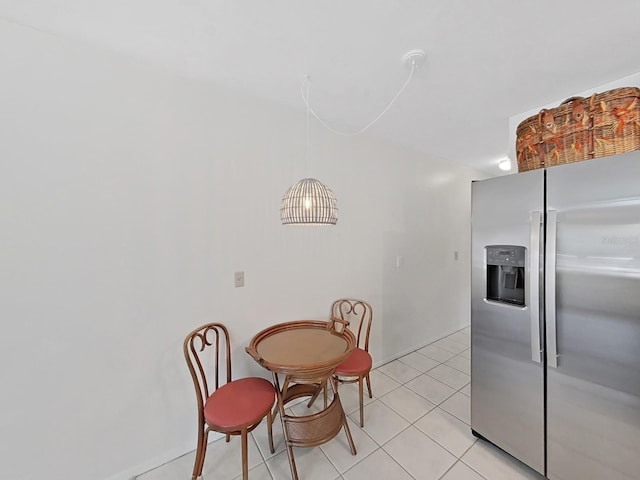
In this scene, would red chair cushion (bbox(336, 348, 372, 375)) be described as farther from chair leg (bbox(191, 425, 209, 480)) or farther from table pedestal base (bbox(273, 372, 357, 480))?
chair leg (bbox(191, 425, 209, 480))

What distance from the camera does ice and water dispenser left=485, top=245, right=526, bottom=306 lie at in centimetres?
157

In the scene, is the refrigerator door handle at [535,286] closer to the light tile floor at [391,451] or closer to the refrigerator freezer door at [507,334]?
the refrigerator freezer door at [507,334]

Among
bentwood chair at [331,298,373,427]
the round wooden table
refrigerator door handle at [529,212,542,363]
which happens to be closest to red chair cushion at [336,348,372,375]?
bentwood chair at [331,298,373,427]

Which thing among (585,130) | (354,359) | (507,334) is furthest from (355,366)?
(585,130)

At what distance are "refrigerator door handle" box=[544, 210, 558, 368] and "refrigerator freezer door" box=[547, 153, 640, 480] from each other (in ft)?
0.05

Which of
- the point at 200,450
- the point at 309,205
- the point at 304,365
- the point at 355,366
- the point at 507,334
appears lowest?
the point at 200,450

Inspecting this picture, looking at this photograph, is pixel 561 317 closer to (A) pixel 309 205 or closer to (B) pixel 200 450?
(A) pixel 309 205

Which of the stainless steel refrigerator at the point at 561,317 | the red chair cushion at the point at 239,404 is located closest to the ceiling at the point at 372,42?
the stainless steel refrigerator at the point at 561,317

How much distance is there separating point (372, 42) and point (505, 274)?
5.40 feet

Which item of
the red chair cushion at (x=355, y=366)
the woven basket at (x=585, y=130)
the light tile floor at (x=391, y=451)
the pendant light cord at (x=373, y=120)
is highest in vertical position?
the pendant light cord at (x=373, y=120)

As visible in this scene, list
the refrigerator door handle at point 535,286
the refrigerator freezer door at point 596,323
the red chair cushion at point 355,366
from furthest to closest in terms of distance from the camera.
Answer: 1. the red chair cushion at point 355,366
2. the refrigerator door handle at point 535,286
3. the refrigerator freezer door at point 596,323

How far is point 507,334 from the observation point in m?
1.61

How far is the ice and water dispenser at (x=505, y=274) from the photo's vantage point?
157 cm

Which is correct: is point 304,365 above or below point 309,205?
below
